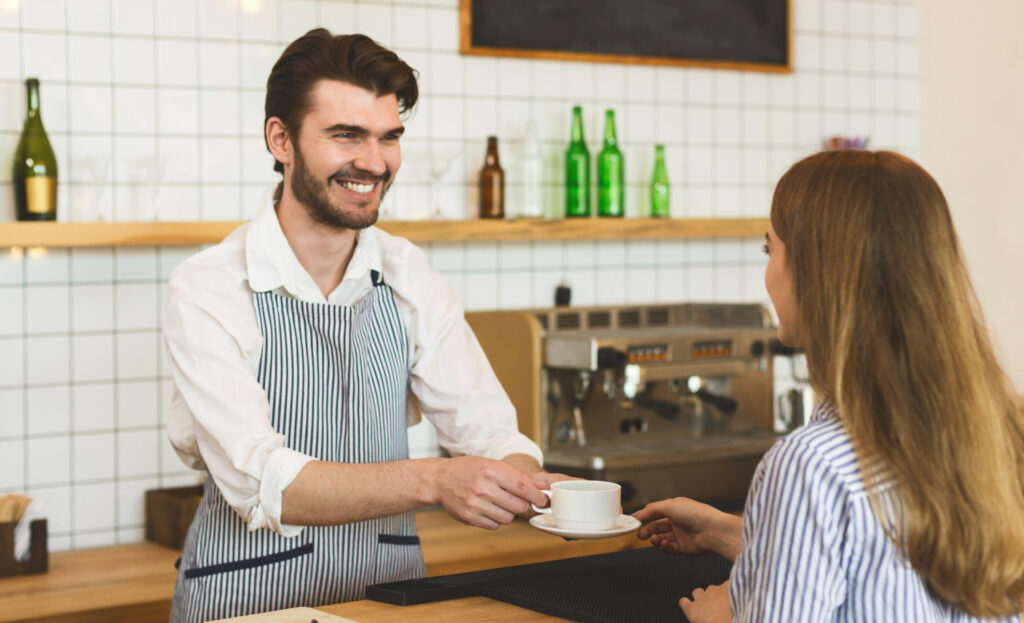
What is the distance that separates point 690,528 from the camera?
1653mm

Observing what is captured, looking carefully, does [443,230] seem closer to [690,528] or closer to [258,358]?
[258,358]

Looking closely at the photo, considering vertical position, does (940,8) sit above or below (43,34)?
above

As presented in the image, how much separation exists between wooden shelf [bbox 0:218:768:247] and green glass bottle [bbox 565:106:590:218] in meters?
0.10

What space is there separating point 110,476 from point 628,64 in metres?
1.83

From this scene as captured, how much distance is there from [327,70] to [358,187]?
7.9 inches

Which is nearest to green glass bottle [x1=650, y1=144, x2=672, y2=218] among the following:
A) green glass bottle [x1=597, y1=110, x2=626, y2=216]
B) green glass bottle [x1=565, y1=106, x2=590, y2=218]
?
green glass bottle [x1=597, y1=110, x2=626, y2=216]

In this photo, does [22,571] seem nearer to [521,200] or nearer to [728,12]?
[521,200]

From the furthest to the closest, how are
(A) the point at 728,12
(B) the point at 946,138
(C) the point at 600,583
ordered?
(B) the point at 946,138 < (A) the point at 728,12 < (C) the point at 600,583

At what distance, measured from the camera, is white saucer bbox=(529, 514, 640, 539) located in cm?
151

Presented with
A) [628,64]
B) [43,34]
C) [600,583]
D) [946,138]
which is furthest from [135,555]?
[946,138]

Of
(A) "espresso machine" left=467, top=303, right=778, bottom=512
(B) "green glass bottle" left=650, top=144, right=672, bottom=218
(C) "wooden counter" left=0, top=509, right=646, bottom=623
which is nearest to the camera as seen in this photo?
(C) "wooden counter" left=0, top=509, right=646, bottom=623

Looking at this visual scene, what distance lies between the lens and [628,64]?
3.55 metres

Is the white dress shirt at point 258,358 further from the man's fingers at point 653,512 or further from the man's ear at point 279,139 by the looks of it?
the man's fingers at point 653,512

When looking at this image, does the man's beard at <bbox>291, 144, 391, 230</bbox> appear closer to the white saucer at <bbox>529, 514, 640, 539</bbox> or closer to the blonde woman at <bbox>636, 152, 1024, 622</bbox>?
the white saucer at <bbox>529, 514, 640, 539</bbox>
